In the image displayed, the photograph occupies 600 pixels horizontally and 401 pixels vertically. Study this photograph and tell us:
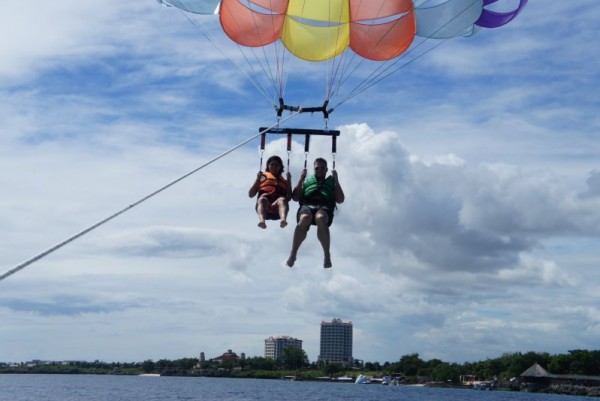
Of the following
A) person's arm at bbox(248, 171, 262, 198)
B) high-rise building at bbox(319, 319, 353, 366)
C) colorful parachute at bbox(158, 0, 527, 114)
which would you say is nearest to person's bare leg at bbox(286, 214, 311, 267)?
person's arm at bbox(248, 171, 262, 198)

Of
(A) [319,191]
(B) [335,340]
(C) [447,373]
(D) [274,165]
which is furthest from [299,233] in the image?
(B) [335,340]

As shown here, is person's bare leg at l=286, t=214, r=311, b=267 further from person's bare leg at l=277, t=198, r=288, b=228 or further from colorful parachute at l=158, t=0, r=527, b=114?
colorful parachute at l=158, t=0, r=527, b=114

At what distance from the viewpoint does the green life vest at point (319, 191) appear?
1340 centimetres

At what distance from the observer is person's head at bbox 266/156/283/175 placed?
45.0ft

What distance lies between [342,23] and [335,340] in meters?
172

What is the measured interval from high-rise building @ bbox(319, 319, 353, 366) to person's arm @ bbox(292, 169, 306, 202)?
169431mm

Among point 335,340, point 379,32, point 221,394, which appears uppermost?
point 335,340

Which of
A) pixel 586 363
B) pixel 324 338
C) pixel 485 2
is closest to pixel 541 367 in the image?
pixel 586 363

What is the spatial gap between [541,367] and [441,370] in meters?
22.5

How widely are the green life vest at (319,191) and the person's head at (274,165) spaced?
1.76ft

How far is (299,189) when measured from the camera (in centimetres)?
1349

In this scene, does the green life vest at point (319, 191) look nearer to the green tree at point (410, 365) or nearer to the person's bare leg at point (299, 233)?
the person's bare leg at point (299, 233)

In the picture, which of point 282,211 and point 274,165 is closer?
point 282,211

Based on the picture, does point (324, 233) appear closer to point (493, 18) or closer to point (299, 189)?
point (299, 189)
